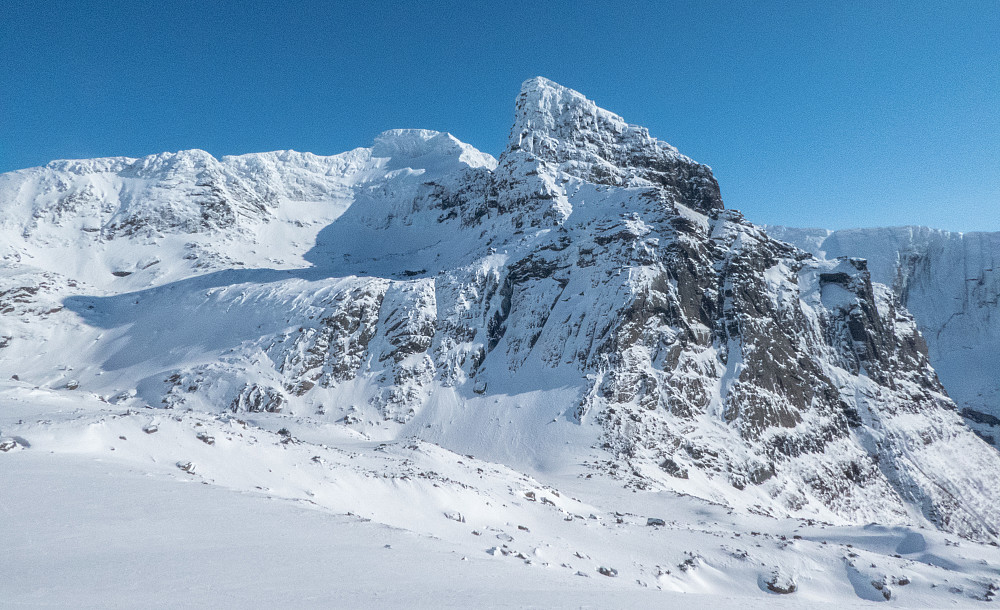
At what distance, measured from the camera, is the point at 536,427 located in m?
61.6

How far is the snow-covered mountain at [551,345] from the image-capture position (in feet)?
202

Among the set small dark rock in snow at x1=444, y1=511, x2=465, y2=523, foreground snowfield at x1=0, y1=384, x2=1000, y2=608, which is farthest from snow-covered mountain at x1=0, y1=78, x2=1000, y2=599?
small dark rock in snow at x1=444, y1=511, x2=465, y2=523

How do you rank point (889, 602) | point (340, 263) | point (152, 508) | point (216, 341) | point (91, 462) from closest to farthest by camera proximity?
1. point (152, 508)
2. point (91, 462)
3. point (889, 602)
4. point (216, 341)
5. point (340, 263)

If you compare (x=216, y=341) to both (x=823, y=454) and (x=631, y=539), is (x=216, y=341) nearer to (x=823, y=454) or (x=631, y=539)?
(x=631, y=539)

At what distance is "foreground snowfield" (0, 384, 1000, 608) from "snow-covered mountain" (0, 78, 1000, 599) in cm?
744

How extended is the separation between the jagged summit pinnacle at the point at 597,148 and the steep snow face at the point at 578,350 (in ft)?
9.51

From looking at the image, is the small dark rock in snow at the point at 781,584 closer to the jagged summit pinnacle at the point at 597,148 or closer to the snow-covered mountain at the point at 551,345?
the snow-covered mountain at the point at 551,345

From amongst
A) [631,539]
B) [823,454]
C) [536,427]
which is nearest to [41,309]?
[536,427]

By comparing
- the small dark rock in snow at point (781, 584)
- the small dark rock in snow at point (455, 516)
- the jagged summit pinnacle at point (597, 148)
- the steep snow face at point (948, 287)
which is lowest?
the small dark rock in snow at point (781, 584)

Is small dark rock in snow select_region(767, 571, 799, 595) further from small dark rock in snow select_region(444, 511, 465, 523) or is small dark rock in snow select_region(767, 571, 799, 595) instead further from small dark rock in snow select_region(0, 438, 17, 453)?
small dark rock in snow select_region(0, 438, 17, 453)

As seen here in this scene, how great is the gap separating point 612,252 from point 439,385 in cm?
3525

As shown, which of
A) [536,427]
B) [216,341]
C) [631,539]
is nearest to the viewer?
[631,539]

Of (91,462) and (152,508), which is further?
(91,462)

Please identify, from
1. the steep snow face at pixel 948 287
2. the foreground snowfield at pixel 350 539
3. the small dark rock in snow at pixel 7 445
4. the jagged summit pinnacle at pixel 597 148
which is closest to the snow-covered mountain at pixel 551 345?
the jagged summit pinnacle at pixel 597 148
